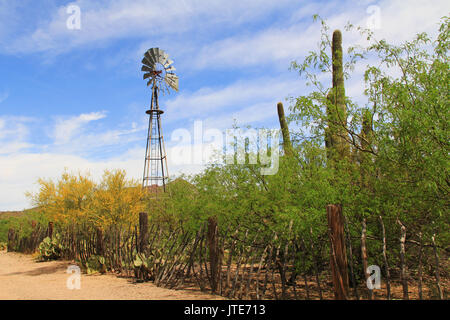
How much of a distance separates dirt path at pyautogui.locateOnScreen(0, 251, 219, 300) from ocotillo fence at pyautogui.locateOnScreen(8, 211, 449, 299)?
40cm

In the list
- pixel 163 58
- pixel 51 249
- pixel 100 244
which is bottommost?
pixel 51 249

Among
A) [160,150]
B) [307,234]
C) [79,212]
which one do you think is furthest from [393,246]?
[160,150]

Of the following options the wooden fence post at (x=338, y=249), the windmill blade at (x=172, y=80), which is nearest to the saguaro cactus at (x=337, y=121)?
the wooden fence post at (x=338, y=249)

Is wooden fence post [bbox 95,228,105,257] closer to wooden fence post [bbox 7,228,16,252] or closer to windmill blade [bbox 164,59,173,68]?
wooden fence post [bbox 7,228,16,252]

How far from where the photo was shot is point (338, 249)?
14.9 feet

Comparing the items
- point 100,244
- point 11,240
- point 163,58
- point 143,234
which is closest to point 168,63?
point 163,58

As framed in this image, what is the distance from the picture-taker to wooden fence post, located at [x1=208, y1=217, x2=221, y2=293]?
21.8 feet

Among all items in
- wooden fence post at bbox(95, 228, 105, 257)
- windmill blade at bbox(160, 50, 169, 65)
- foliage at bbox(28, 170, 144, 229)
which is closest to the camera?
wooden fence post at bbox(95, 228, 105, 257)

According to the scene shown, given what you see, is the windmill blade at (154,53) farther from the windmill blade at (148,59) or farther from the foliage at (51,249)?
the foliage at (51,249)

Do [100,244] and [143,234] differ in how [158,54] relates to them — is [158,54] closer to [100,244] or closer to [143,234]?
[100,244]

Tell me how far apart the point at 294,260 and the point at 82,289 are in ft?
15.2

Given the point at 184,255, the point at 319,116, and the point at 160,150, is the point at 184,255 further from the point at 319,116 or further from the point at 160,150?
the point at 160,150

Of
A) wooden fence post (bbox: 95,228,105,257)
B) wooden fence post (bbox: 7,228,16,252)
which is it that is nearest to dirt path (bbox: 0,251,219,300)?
wooden fence post (bbox: 95,228,105,257)

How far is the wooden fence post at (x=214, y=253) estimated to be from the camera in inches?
261
